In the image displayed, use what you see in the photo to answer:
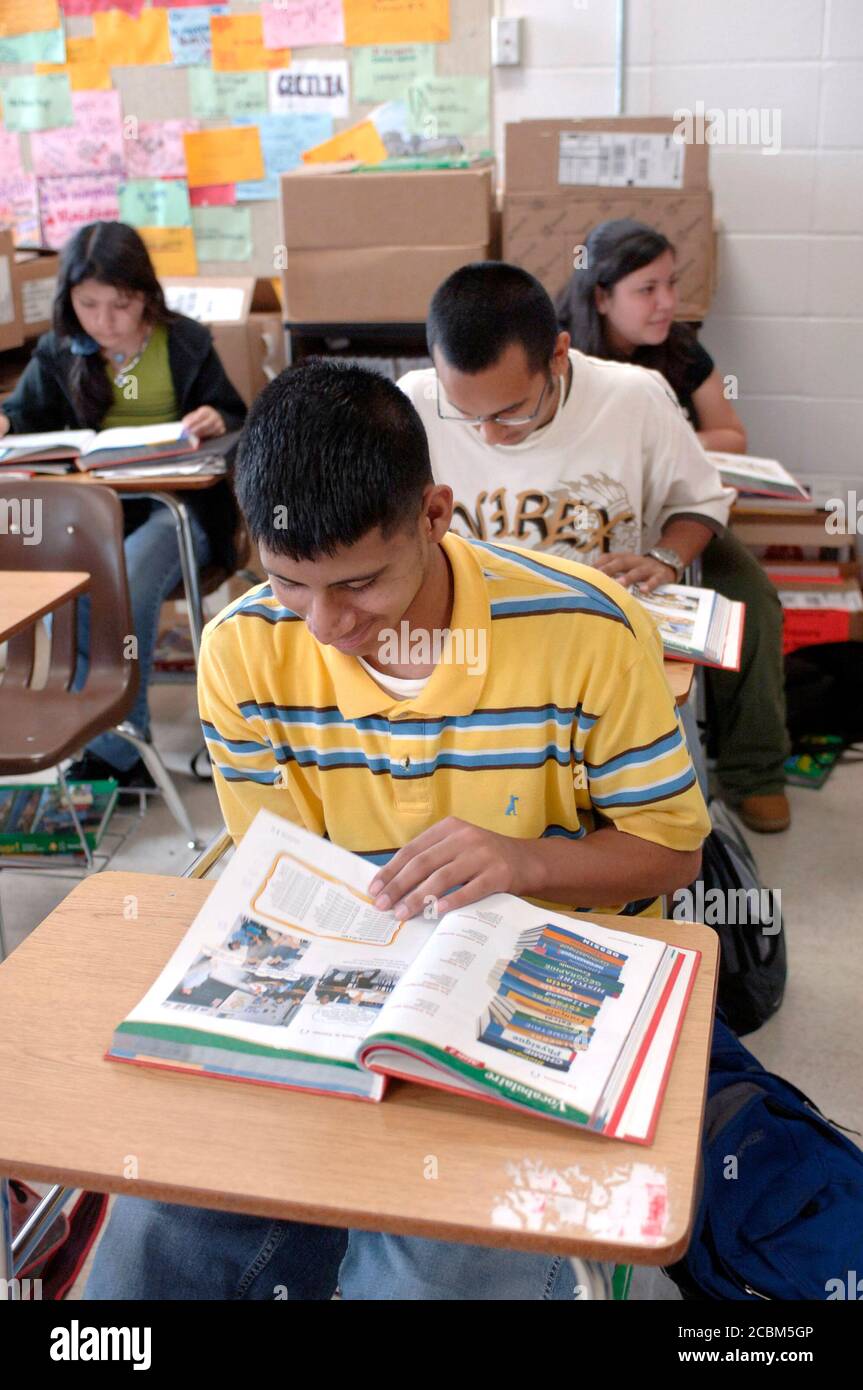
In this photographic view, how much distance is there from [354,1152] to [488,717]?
42cm

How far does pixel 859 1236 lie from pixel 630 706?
540 mm

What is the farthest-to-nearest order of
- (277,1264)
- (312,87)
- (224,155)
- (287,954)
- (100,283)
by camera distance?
(224,155) < (312,87) < (100,283) < (277,1264) < (287,954)

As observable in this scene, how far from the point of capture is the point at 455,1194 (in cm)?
82

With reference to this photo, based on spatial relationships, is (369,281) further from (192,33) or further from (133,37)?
(133,37)

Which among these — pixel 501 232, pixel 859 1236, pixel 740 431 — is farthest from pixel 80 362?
pixel 859 1236

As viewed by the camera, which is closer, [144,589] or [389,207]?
[144,589]

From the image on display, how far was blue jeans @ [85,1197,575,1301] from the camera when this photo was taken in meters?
1.03

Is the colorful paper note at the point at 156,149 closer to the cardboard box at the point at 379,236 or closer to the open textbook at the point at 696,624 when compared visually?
the cardboard box at the point at 379,236

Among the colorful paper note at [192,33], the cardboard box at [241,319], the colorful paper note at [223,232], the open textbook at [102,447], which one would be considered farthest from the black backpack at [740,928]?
the colorful paper note at [192,33]

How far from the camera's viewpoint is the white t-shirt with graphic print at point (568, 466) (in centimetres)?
205

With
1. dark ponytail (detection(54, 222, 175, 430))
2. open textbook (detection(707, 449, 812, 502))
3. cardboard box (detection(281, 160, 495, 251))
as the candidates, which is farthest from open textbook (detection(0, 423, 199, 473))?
open textbook (detection(707, 449, 812, 502))

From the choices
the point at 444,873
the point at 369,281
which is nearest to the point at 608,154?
the point at 369,281

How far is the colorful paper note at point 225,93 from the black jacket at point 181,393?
0.96 m

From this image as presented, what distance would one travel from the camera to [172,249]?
157 inches
